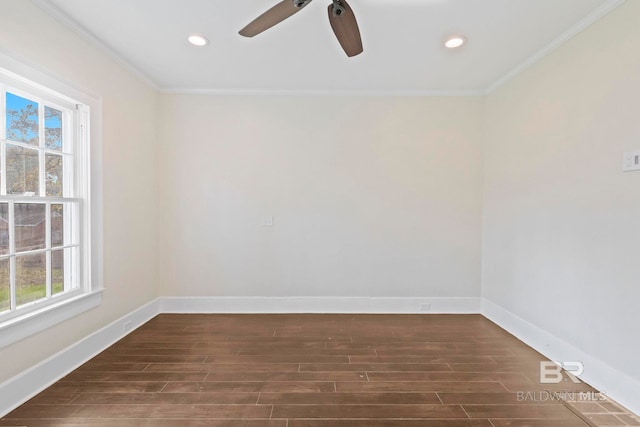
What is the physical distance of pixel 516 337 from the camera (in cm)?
269

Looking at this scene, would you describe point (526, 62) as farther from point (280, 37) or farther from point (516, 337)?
point (516, 337)

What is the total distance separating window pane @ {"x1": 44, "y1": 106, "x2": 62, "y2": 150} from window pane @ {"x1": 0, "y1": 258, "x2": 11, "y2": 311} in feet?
2.84

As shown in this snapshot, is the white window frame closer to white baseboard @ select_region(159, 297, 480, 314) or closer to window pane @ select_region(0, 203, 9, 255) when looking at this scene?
window pane @ select_region(0, 203, 9, 255)

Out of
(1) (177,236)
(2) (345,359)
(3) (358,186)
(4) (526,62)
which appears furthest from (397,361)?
(4) (526,62)

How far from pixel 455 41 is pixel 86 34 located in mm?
2912

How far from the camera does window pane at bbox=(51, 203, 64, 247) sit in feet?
6.93

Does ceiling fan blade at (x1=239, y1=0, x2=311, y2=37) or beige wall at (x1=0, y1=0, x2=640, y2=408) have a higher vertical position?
ceiling fan blade at (x1=239, y1=0, x2=311, y2=37)

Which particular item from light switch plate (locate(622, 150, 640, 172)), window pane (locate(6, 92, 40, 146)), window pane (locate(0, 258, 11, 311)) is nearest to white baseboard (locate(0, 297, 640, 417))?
window pane (locate(0, 258, 11, 311))

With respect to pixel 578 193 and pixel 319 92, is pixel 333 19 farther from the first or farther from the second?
pixel 578 193

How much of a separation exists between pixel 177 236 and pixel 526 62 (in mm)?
3975

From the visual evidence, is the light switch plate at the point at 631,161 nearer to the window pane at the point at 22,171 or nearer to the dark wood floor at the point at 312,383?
the dark wood floor at the point at 312,383

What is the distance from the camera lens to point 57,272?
2.15 m

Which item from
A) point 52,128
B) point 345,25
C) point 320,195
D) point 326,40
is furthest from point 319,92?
point 52,128

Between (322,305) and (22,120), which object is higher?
(22,120)
